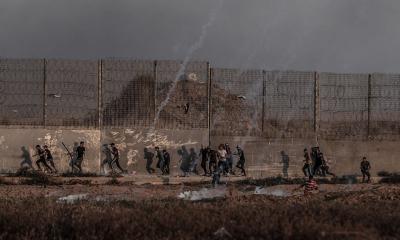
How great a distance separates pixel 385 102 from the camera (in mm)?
29078

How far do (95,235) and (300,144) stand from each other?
22.4 meters

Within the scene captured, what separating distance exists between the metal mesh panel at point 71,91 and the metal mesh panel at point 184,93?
2.75 m

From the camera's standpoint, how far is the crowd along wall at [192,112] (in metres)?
27.6

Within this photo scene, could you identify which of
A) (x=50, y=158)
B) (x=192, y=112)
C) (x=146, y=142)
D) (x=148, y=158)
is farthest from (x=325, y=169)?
(x=50, y=158)

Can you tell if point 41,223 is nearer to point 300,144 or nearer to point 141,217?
point 141,217

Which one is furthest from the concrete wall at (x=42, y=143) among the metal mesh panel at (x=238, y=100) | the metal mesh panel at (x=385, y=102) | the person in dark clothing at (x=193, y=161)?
the metal mesh panel at (x=385, y=102)

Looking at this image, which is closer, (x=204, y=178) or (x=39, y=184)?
(x=39, y=184)

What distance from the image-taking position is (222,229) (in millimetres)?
7430

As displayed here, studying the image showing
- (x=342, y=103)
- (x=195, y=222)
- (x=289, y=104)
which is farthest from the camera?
(x=342, y=103)

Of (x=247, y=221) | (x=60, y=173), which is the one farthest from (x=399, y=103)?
(x=247, y=221)

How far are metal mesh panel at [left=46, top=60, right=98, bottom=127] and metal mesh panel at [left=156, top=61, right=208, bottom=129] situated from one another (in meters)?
2.75

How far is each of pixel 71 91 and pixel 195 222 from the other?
803 inches

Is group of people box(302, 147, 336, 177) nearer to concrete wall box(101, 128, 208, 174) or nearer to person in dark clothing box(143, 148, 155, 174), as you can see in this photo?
concrete wall box(101, 128, 208, 174)

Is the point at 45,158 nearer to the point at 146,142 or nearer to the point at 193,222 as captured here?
the point at 146,142
